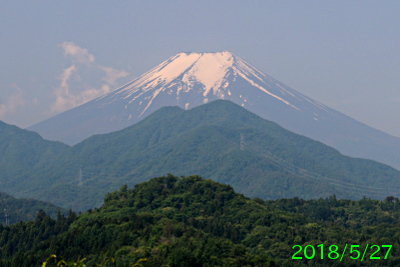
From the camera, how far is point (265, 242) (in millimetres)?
100750

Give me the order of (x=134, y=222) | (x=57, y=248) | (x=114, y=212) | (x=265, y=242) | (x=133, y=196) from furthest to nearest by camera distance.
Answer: (x=133, y=196), (x=114, y=212), (x=265, y=242), (x=134, y=222), (x=57, y=248)

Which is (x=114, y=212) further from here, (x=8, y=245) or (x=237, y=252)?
(x=237, y=252)

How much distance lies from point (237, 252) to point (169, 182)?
5112 cm

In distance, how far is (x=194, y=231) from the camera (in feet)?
288

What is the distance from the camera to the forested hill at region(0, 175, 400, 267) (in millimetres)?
76125

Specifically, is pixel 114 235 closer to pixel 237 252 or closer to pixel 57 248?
pixel 57 248

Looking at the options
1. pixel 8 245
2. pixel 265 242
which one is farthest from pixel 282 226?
pixel 8 245

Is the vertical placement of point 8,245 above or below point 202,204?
below

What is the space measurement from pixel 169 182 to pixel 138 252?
4982 cm

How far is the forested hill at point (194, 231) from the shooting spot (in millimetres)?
76125

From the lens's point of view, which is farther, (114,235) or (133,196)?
(133,196)

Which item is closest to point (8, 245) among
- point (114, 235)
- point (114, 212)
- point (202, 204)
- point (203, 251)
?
point (114, 212)

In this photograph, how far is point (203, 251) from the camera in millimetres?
73938

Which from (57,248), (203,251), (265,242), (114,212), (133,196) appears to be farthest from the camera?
(133,196)
